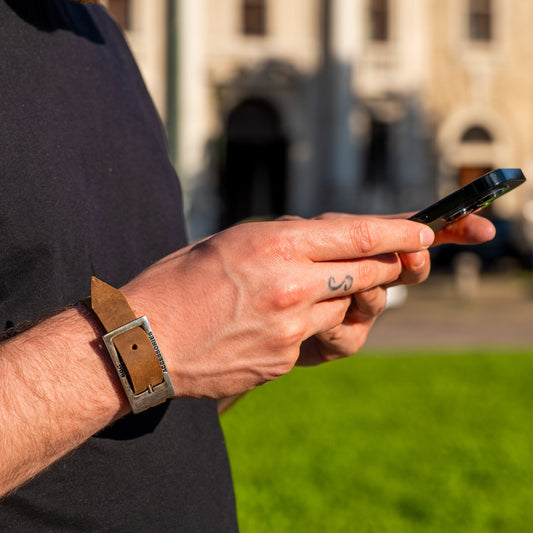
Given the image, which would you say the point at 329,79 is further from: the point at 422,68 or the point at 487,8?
the point at 487,8

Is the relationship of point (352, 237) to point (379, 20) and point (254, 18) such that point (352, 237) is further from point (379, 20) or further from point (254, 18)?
point (379, 20)

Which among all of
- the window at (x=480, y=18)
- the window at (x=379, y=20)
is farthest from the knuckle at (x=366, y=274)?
the window at (x=480, y=18)

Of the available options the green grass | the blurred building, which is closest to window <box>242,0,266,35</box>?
the blurred building

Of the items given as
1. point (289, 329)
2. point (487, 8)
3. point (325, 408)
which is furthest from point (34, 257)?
point (487, 8)

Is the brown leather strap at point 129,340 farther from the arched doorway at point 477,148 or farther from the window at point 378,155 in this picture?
the arched doorway at point 477,148

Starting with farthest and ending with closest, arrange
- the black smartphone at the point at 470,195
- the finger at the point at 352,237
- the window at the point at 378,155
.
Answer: the window at the point at 378,155 → the black smartphone at the point at 470,195 → the finger at the point at 352,237

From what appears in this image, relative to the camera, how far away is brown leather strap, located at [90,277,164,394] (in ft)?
3.37

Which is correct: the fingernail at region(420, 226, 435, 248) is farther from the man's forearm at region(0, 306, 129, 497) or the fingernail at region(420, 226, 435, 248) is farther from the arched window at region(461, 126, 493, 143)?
the arched window at region(461, 126, 493, 143)

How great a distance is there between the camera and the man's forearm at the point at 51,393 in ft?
3.17

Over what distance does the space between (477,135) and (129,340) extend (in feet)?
73.2

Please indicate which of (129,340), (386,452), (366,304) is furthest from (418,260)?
(386,452)

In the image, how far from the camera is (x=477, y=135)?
2198 centimetres

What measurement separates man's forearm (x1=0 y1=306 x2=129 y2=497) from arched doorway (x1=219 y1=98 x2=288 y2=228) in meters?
20.0

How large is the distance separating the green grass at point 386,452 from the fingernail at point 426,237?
114 inches
